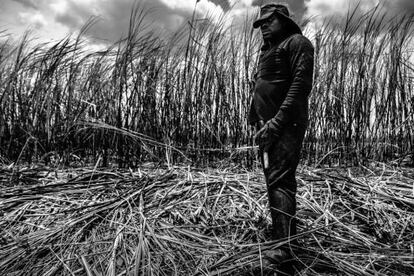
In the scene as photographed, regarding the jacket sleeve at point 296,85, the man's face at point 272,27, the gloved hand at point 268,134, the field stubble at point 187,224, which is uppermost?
the man's face at point 272,27

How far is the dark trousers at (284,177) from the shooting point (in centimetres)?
134

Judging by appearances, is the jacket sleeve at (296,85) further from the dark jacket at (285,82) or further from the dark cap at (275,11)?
the dark cap at (275,11)

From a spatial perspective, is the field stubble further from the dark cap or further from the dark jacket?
the dark cap

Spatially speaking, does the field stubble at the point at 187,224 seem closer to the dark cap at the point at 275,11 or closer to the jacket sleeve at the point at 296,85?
the jacket sleeve at the point at 296,85

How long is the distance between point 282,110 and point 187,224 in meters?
0.71

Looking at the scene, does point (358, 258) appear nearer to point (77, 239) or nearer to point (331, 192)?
point (331, 192)

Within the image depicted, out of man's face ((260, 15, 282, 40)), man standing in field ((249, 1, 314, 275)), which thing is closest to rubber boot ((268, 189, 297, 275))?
man standing in field ((249, 1, 314, 275))

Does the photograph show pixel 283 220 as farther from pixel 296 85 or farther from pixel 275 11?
pixel 275 11

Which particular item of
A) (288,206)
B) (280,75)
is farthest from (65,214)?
(280,75)

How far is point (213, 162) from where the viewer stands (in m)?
2.71

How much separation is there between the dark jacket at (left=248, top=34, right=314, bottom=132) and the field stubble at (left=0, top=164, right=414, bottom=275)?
0.41 meters

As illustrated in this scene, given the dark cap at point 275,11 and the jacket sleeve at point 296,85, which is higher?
the dark cap at point 275,11

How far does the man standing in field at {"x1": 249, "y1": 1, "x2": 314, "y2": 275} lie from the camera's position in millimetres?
1322

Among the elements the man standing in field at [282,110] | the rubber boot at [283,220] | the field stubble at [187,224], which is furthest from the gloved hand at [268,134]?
the field stubble at [187,224]
